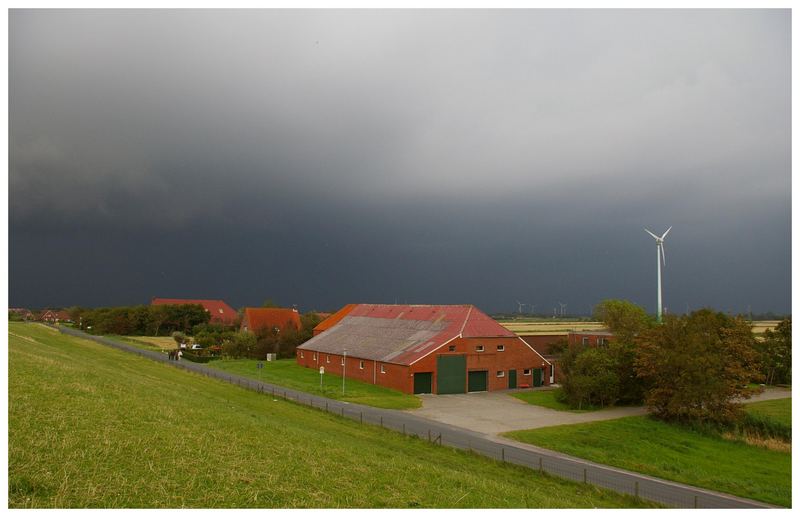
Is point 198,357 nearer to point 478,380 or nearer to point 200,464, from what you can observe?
point 478,380

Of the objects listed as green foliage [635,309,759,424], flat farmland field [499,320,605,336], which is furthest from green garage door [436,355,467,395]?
flat farmland field [499,320,605,336]

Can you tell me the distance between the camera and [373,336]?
56875 millimetres

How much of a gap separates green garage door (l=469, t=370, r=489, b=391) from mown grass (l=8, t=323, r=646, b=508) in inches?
904

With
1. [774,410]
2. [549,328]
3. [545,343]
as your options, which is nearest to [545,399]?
[545,343]

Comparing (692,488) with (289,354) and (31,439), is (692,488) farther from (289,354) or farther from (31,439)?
(289,354)

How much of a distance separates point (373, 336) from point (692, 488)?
3822cm

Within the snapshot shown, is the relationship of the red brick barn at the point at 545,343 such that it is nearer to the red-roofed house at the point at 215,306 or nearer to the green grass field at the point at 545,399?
the green grass field at the point at 545,399

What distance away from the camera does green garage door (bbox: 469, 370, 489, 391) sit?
154 ft

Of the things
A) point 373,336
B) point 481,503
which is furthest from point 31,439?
point 373,336

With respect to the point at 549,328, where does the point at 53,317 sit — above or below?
below

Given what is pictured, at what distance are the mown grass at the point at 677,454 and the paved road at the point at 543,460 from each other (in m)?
0.99

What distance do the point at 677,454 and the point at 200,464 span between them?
79.7 ft

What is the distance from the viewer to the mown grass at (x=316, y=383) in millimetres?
40531

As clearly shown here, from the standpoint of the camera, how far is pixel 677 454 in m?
27.9
